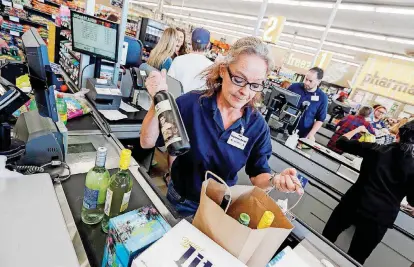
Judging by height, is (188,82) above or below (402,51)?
below

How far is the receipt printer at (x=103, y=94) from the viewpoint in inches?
85.9

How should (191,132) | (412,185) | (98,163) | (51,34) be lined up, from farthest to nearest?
1. (51,34)
2. (412,185)
3. (191,132)
4. (98,163)

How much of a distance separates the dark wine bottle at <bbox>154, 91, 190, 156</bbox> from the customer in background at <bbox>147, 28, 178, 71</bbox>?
2456mm

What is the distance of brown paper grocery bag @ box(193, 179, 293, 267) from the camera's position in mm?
611

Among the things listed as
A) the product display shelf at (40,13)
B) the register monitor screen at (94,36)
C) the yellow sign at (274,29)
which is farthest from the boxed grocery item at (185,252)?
the product display shelf at (40,13)

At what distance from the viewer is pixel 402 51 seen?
414 inches

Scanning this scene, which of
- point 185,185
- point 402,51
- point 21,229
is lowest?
point 185,185

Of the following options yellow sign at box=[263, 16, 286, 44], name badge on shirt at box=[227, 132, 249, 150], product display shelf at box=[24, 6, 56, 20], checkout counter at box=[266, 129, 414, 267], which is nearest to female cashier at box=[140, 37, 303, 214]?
name badge on shirt at box=[227, 132, 249, 150]

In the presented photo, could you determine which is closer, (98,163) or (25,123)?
(98,163)

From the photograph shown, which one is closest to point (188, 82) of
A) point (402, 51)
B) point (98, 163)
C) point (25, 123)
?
point (25, 123)

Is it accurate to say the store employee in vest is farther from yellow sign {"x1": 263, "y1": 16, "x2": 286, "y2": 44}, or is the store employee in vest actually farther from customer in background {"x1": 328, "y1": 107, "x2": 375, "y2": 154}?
yellow sign {"x1": 263, "y1": 16, "x2": 286, "y2": 44}

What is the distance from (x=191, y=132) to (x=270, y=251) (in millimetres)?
759

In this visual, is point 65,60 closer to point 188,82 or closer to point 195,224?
point 188,82

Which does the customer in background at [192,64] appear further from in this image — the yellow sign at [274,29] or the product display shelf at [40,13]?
the product display shelf at [40,13]
